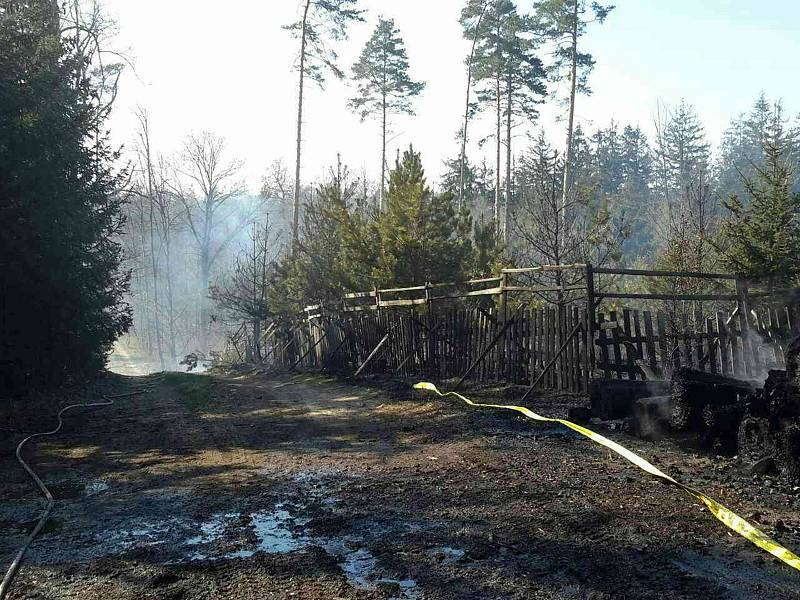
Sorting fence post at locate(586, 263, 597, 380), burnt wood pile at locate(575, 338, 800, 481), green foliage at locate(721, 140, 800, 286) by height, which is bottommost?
burnt wood pile at locate(575, 338, 800, 481)

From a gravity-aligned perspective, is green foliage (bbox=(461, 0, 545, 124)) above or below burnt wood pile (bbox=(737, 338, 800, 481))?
above

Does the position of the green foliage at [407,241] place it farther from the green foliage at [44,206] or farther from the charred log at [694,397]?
the charred log at [694,397]

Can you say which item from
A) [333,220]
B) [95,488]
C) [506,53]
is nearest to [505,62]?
[506,53]

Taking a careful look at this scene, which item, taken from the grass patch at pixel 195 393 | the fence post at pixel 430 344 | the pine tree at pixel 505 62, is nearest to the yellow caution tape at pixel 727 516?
the fence post at pixel 430 344

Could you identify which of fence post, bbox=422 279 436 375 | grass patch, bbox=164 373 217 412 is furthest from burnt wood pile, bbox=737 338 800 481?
grass patch, bbox=164 373 217 412

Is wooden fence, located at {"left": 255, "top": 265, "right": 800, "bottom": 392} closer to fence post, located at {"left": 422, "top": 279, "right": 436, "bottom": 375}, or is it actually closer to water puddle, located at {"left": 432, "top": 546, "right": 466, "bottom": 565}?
fence post, located at {"left": 422, "top": 279, "right": 436, "bottom": 375}

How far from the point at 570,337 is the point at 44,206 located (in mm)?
10340

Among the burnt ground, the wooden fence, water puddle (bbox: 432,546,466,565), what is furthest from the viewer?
the wooden fence

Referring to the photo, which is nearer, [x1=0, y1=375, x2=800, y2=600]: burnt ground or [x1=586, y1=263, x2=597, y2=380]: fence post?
[x1=0, y1=375, x2=800, y2=600]: burnt ground

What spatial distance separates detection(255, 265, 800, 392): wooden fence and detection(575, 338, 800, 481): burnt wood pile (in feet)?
5.01

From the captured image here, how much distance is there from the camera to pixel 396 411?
11.0 m

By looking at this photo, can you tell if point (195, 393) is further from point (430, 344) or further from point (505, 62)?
point (505, 62)

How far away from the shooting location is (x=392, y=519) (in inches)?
198

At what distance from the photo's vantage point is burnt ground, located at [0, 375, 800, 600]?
3.82m
